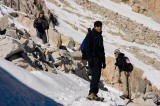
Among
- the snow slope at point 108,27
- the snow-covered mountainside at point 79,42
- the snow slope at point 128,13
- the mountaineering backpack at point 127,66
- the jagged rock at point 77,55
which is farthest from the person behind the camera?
the snow slope at point 128,13

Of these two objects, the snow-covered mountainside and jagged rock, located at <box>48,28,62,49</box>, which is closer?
the snow-covered mountainside

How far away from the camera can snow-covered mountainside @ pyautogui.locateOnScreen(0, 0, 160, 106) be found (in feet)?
30.0

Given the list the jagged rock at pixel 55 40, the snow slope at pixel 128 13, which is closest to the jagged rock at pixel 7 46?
the jagged rock at pixel 55 40

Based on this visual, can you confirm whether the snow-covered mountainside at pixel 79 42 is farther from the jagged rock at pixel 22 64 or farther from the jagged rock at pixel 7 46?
the jagged rock at pixel 22 64

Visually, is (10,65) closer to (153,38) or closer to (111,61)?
(111,61)

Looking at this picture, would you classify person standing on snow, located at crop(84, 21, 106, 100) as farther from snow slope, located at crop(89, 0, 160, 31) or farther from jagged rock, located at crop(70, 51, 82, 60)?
snow slope, located at crop(89, 0, 160, 31)

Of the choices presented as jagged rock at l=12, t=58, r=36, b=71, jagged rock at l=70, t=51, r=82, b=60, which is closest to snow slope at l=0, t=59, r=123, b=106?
jagged rock at l=12, t=58, r=36, b=71

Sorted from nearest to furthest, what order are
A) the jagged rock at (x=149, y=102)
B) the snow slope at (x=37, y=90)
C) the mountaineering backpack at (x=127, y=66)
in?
the snow slope at (x=37, y=90) → the jagged rock at (x=149, y=102) → the mountaineering backpack at (x=127, y=66)

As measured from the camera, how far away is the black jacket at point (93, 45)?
9.40 m

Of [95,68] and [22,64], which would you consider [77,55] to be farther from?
[95,68]

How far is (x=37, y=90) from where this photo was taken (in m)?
9.70

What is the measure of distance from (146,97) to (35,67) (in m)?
3.55

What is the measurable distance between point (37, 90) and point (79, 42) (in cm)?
2728

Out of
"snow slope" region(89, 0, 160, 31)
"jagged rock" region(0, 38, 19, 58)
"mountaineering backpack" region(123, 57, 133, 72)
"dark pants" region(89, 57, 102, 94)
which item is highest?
"dark pants" region(89, 57, 102, 94)
